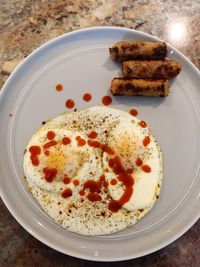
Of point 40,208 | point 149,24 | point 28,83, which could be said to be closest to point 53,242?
point 40,208

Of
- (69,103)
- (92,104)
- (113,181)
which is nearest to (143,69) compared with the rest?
(92,104)

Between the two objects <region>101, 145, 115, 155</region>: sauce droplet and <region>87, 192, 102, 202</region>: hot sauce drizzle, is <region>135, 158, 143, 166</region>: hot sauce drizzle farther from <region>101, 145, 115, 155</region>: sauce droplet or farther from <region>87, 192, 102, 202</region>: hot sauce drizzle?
<region>87, 192, 102, 202</region>: hot sauce drizzle

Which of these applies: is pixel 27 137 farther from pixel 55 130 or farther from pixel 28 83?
pixel 28 83

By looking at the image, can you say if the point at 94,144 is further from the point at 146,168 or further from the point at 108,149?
the point at 146,168

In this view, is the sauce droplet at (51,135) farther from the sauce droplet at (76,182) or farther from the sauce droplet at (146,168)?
the sauce droplet at (146,168)

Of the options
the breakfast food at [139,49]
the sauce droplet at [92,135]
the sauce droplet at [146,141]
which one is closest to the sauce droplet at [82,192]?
the sauce droplet at [92,135]

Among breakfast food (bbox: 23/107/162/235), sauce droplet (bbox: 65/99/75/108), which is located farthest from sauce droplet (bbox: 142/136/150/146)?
sauce droplet (bbox: 65/99/75/108)
